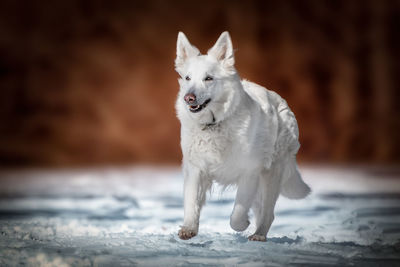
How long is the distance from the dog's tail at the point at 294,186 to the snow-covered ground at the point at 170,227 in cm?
36

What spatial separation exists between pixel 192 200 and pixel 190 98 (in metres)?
0.88

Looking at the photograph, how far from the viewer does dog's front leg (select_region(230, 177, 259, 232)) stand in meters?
4.38

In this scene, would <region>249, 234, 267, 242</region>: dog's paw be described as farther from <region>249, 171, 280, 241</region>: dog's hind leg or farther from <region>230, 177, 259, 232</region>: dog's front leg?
<region>230, 177, 259, 232</region>: dog's front leg

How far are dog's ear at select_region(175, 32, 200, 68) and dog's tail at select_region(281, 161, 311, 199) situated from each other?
154 centimetres


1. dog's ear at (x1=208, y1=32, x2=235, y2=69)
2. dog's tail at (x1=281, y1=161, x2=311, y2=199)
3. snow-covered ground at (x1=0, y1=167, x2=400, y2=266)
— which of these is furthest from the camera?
dog's tail at (x1=281, y1=161, x2=311, y2=199)

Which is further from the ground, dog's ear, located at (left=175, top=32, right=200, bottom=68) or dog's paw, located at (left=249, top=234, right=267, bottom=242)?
dog's ear, located at (left=175, top=32, right=200, bottom=68)

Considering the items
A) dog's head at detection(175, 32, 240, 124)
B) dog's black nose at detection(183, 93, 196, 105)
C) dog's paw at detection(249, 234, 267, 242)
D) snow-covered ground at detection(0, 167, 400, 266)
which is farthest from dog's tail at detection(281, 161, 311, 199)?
dog's black nose at detection(183, 93, 196, 105)

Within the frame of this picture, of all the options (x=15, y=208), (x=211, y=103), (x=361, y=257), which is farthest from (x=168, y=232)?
(x=15, y=208)

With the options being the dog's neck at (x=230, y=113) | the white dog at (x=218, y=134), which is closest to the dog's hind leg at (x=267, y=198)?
the white dog at (x=218, y=134)

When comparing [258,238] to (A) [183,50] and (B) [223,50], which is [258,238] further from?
(A) [183,50]

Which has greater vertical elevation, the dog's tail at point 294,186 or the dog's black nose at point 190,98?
the dog's black nose at point 190,98

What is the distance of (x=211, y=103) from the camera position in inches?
172

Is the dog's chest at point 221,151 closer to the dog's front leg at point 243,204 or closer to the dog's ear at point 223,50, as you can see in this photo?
the dog's front leg at point 243,204

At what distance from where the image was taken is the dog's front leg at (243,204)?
4.38 metres
